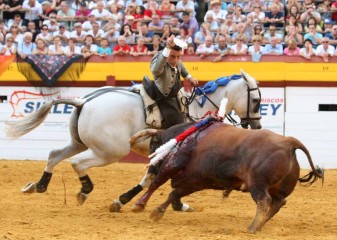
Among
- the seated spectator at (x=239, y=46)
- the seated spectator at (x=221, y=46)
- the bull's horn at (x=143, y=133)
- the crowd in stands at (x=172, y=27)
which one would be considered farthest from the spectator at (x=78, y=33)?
the bull's horn at (x=143, y=133)

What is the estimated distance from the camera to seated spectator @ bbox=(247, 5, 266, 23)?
53.1ft

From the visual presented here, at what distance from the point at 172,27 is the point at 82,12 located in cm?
229

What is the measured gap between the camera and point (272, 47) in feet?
49.9

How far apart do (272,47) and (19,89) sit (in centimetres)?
460

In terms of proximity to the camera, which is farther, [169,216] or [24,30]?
[24,30]

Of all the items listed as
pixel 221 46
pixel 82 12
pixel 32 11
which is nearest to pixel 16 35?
pixel 32 11

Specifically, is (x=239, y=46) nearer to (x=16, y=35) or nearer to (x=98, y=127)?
(x=16, y=35)

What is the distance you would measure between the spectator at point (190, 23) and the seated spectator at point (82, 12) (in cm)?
228

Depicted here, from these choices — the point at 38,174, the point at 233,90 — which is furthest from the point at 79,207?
the point at 38,174

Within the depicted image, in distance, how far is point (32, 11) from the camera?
17969mm

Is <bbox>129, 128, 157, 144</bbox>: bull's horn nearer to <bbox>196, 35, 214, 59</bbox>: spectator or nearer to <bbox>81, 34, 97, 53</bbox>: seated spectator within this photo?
<bbox>196, 35, 214, 59</bbox>: spectator

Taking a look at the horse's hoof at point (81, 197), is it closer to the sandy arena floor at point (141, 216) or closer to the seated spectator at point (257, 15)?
the sandy arena floor at point (141, 216)

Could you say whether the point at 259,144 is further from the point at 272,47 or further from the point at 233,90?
the point at 272,47

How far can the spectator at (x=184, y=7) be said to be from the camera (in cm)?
1678
